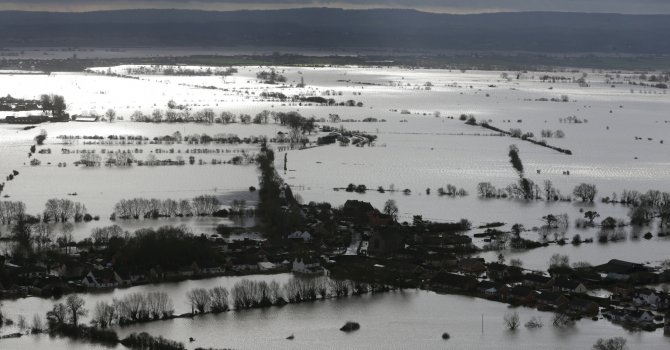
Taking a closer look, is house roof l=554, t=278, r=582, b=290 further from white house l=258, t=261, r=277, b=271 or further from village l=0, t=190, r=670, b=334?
white house l=258, t=261, r=277, b=271

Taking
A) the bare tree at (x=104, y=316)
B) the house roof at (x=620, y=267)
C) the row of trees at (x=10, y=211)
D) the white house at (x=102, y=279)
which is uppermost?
the row of trees at (x=10, y=211)

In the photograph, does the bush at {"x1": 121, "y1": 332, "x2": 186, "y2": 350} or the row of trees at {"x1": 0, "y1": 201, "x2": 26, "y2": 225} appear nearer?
the bush at {"x1": 121, "y1": 332, "x2": 186, "y2": 350}

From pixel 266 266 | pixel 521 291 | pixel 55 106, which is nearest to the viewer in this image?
pixel 521 291

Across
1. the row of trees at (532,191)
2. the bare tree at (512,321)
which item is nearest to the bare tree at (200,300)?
the bare tree at (512,321)

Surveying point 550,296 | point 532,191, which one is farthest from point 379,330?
point 532,191

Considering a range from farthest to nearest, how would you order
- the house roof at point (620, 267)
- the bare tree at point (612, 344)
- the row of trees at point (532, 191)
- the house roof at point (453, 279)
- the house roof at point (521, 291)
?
1. the row of trees at point (532, 191)
2. the house roof at point (620, 267)
3. the house roof at point (453, 279)
4. the house roof at point (521, 291)
5. the bare tree at point (612, 344)

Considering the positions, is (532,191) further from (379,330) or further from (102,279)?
(102,279)

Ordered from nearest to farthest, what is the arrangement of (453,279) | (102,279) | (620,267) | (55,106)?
(102,279) → (453,279) → (620,267) → (55,106)

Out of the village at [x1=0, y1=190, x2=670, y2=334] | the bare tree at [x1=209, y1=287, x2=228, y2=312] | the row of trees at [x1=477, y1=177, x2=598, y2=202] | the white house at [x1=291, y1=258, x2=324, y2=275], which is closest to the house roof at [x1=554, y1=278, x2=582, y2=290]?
the village at [x1=0, y1=190, x2=670, y2=334]

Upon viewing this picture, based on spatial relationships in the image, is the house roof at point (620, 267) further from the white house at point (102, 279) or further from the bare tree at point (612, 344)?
the white house at point (102, 279)
